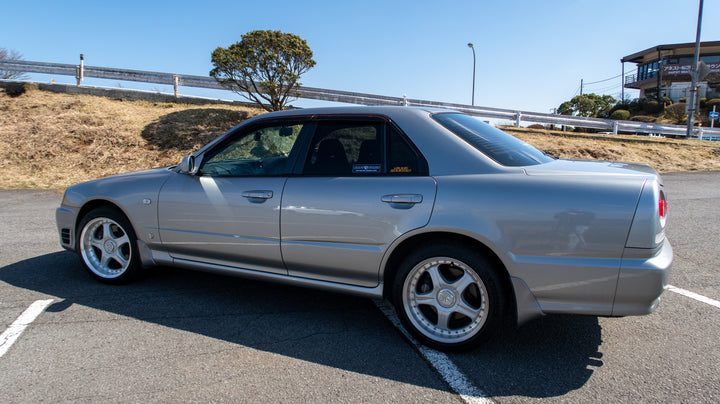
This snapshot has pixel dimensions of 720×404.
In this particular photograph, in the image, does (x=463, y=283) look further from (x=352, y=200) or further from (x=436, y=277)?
(x=352, y=200)

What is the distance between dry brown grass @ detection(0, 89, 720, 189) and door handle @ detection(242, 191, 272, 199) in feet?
33.5

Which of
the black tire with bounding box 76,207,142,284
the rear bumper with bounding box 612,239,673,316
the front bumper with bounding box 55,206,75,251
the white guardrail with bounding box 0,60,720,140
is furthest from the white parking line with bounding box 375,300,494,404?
the white guardrail with bounding box 0,60,720,140

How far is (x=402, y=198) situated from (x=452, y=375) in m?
1.12

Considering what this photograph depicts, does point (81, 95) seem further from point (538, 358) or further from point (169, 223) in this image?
point (538, 358)

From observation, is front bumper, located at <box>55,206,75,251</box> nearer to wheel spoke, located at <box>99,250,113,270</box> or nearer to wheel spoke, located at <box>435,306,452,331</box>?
wheel spoke, located at <box>99,250,113,270</box>

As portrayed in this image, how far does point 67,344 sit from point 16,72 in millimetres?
20946

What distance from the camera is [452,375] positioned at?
268 centimetres

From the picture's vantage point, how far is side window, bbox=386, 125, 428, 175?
308cm

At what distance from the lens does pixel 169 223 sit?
12.6ft

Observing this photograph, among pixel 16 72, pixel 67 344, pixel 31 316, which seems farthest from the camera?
pixel 16 72

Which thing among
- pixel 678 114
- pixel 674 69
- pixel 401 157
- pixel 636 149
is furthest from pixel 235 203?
pixel 674 69

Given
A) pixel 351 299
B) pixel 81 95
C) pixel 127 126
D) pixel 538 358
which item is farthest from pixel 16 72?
pixel 538 358

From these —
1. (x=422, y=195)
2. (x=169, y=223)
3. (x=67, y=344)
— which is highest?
(x=422, y=195)

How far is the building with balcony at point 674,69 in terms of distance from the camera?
44.1 metres
